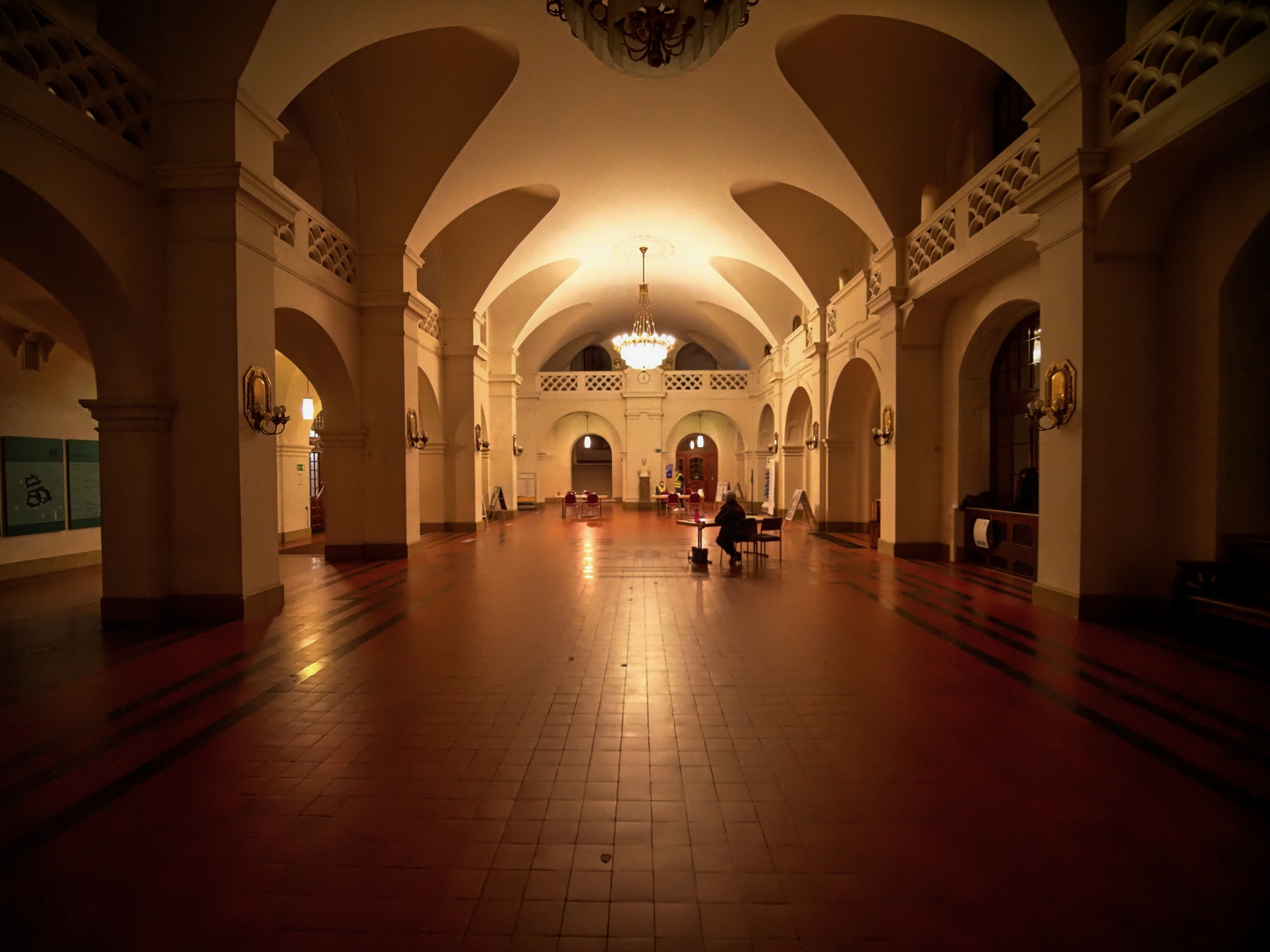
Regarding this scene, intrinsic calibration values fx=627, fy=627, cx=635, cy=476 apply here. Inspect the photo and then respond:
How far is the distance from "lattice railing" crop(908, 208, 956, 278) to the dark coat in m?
4.47

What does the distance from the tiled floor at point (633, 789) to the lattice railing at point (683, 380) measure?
62.9ft

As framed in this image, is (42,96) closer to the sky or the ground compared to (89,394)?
closer to the sky

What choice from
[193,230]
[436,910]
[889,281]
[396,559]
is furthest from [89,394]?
[889,281]

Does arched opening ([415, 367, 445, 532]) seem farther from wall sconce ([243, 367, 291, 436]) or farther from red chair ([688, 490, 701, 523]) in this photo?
wall sconce ([243, 367, 291, 436])

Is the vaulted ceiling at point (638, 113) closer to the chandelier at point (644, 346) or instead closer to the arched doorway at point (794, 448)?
the chandelier at point (644, 346)

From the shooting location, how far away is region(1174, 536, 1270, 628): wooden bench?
4918mm

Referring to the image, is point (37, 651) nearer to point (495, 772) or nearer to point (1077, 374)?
point (495, 772)

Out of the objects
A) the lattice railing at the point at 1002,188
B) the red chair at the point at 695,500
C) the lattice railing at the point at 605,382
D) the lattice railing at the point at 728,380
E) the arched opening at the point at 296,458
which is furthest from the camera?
the lattice railing at the point at 605,382

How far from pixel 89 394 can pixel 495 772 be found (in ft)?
35.4

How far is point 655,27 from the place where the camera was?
500cm

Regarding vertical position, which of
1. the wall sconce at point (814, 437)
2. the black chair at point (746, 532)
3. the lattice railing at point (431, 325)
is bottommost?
the black chair at point (746, 532)

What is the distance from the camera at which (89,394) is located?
9.91 m

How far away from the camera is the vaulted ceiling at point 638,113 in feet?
21.6

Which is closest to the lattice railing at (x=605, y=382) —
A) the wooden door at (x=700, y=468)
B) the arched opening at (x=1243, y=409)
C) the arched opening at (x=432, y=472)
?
the wooden door at (x=700, y=468)
